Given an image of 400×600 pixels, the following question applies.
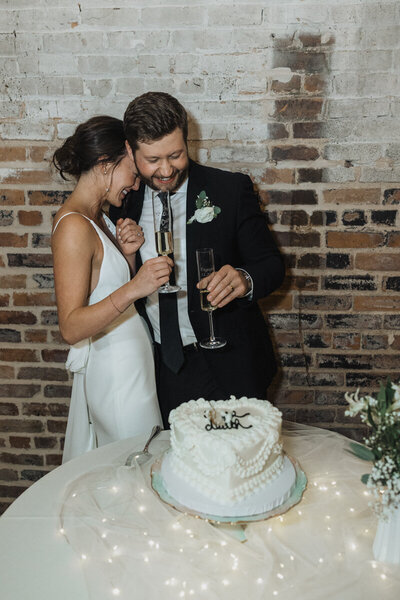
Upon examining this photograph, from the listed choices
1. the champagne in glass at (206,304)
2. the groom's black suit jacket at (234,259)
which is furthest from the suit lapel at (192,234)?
the champagne in glass at (206,304)

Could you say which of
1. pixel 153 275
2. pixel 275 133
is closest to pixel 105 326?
pixel 153 275

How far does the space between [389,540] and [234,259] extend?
53.9 inches

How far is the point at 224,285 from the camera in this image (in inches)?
76.4

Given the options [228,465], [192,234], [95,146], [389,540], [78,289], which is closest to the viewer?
[389,540]

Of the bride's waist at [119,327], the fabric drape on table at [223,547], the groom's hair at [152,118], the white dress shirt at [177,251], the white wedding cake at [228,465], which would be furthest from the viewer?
the white dress shirt at [177,251]

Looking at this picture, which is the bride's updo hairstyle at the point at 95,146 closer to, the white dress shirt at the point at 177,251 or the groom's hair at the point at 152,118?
the groom's hair at the point at 152,118

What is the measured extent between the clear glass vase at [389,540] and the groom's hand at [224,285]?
36.6 inches

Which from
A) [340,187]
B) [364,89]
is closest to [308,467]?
[340,187]

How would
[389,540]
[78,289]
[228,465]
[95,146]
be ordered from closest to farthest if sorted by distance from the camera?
1. [389,540]
2. [228,465]
3. [78,289]
4. [95,146]

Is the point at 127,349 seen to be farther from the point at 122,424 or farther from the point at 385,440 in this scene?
the point at 385,440

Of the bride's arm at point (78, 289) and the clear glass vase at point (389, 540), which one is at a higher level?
the bride's arm at point (78, 289)

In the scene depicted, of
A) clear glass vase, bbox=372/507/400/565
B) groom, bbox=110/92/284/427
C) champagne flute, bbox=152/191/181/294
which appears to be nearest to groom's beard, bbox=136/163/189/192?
groom, bbox=110/92/284/427

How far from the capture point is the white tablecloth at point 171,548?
1104 mm

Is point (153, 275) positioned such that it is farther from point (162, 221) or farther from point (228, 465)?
point (228, 465)
